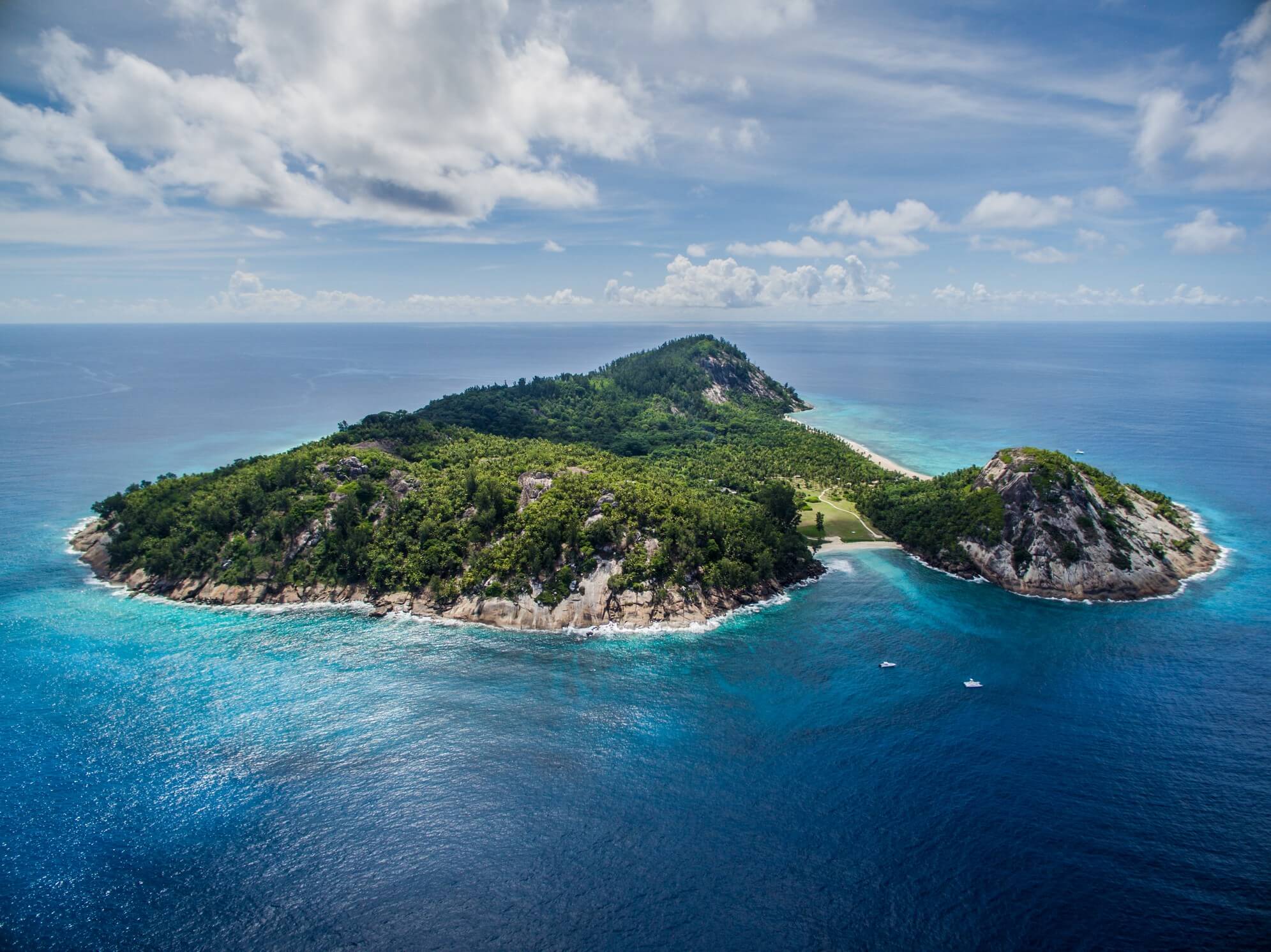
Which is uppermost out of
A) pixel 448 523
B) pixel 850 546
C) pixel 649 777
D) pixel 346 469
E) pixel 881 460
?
pixel 346 469

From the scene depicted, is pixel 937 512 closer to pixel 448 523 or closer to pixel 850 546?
pixel 850 546

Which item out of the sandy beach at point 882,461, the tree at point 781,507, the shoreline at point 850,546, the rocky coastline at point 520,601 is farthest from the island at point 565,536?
the sandy beach at point 882,461

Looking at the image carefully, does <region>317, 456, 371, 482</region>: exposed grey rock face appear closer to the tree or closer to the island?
the island

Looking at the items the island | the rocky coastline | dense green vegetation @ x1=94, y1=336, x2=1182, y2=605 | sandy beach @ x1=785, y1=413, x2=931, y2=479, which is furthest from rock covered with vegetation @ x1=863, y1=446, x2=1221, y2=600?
sandy beach @ x1=785, y1=413, x2=931, y2=479

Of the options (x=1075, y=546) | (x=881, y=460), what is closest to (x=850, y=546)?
(x=1075, y=546)

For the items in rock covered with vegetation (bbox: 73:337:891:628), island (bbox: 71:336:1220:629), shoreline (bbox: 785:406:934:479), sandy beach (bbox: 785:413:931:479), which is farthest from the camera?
sandy beach (bbox: 785:413:931:479)

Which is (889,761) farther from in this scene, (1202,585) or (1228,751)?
(1202,585)
